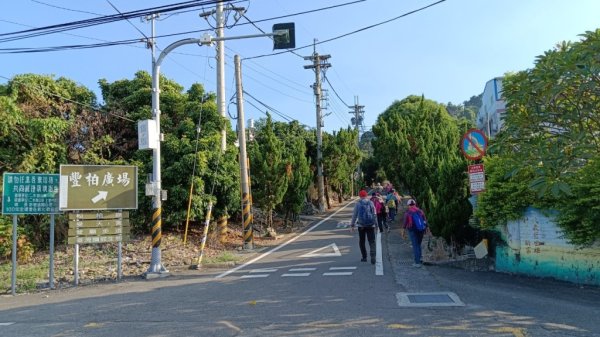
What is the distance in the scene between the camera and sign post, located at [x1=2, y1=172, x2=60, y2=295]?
12297mm

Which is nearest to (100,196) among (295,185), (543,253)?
(543,253)

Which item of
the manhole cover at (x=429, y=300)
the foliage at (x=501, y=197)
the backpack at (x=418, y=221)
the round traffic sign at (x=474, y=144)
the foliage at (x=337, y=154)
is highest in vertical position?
the foliage at (x=337, y=154)

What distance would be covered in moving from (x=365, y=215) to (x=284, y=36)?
192 inches

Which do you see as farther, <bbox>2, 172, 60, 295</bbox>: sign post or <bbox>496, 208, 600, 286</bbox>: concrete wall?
<bbox>2, 172, 60, 295</bbox>: sign post

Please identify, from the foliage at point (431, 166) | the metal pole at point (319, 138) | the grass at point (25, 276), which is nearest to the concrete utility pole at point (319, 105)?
the metal pole at point (319, 138)

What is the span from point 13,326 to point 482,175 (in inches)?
371

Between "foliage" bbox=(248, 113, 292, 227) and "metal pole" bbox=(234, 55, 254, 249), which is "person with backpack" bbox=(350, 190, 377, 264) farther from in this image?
"foliage" bbox=(248, 113, 292, 227)

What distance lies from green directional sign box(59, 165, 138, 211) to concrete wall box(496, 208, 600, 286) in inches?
377

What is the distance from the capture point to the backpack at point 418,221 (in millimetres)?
12203

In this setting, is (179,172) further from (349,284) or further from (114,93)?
(349,284)

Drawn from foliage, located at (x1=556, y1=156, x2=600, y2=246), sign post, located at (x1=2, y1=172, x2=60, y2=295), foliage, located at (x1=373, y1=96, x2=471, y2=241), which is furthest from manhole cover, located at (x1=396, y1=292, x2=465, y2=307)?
sign post, located at (x1=2, y1=172, x2=60, y2=295)

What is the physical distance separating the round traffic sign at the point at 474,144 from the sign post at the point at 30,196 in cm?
1011

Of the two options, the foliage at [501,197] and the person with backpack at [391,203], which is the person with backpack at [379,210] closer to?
the person with backpack at [391,203]

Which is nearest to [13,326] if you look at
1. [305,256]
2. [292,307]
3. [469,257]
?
[292,307]
